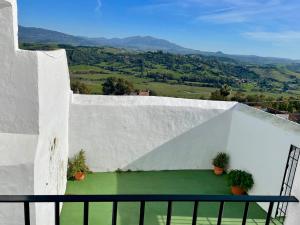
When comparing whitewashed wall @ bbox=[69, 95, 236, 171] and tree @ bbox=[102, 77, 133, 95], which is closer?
whitewashed wall @ bbox=[69, 95, 236, 171]

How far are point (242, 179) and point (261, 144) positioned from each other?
0.93m

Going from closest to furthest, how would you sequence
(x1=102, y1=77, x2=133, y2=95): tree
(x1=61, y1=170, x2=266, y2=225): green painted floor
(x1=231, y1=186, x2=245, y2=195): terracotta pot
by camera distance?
1. (x1=61, y1=170, x2=266, y2=225): green painted floor
2. (x1=231, y1=186, x2=245, y2=195): terracotta pot
3. (x1=102, y1=77, x2=133, y2=95): tree

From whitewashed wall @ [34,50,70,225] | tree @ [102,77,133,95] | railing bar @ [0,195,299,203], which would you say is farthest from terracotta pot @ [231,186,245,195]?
tree @ [102,77,133,95]

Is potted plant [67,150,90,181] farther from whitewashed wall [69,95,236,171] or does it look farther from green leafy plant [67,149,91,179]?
whitewashed wall [69,95,236,171]

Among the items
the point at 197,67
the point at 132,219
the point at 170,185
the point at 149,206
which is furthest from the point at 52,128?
the point at 197,67

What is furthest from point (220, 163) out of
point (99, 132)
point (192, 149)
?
point (99, 132)

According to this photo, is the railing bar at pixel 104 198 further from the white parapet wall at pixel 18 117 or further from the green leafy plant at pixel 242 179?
the green leafy plant at pixel 242 179

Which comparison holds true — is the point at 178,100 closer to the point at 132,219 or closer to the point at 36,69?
the point at 132,219

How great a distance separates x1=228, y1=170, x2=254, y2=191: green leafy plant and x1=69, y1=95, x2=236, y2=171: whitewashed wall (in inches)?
53.8

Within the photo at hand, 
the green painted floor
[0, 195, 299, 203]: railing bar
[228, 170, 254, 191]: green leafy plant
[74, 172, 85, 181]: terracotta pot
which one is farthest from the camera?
[74, 172, 85, 181]: terracotta pot

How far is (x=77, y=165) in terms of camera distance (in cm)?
730

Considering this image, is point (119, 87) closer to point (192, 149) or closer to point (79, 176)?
point (192, 149)

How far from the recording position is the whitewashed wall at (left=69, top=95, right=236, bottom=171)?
7572 mm

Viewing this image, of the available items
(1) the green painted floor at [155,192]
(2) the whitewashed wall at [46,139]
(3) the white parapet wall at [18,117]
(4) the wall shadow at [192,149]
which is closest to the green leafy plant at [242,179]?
(1) the green painted floor at [155,192]
